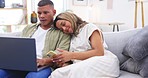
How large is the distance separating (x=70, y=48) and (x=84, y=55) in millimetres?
175

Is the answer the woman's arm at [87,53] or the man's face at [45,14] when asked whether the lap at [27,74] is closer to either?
the woman's arm at [87,53]

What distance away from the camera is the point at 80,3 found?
5156mm

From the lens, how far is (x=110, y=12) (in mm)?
4664

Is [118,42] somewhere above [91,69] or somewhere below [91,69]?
above

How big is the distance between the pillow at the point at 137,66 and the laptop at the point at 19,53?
77 cm

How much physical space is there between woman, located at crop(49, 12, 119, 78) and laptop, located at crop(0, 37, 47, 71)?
22 cm

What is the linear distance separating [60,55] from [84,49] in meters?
0.21

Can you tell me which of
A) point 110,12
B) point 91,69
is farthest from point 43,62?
point 110,12

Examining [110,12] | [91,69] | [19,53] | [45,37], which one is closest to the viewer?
[19,53]

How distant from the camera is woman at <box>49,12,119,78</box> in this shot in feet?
4.76

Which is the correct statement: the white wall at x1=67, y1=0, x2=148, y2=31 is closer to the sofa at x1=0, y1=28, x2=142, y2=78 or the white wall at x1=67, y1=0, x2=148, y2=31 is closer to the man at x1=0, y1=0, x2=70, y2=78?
the sofa at x1=0, y1=28, x2=142, y2=78

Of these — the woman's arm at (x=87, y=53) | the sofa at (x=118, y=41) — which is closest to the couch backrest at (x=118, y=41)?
the sofa at (x=118, y=41)

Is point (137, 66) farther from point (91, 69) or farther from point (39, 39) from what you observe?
point (39, 39)

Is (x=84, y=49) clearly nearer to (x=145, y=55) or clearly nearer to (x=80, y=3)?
(x=145, y=55)
